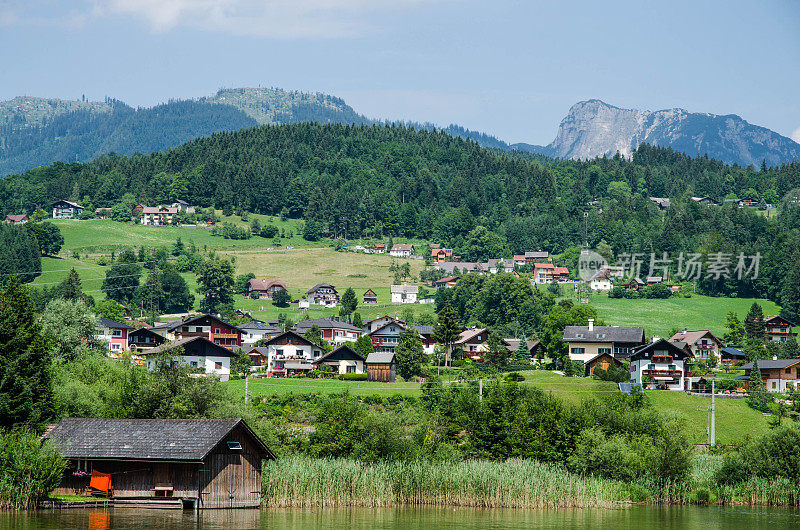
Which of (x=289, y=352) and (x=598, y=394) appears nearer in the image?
(x=598, y=394)

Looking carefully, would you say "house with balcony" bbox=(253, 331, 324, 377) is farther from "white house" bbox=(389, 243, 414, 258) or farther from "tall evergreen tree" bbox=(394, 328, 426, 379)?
"white house" bbox=(389, 243, 414, 258)

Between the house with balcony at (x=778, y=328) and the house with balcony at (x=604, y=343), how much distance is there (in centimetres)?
3493

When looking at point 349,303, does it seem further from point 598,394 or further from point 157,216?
point 157,216

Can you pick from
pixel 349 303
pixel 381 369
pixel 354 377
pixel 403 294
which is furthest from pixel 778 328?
pixel 354 377

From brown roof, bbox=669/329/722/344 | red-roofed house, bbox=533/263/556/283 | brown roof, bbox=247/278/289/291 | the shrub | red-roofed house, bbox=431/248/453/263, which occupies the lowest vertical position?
the shrub

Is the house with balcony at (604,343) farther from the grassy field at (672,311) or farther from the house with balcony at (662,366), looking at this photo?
the grassy field at (672,311)

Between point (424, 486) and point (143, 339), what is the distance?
62331mm

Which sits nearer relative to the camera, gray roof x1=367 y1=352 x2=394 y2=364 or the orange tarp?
the orange tarp

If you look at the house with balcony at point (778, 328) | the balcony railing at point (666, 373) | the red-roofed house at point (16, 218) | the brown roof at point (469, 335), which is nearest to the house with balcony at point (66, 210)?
the red-roofed house at point (16, 218)

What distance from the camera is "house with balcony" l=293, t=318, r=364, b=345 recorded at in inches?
4299

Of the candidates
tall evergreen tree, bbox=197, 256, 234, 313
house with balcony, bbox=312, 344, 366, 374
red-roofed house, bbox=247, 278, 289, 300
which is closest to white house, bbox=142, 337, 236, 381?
house with balcony, bbox=312, 344, 366, 374

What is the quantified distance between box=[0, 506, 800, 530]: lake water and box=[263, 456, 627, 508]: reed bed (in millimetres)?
778

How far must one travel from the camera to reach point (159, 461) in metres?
37.0

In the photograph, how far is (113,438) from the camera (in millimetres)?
37969
